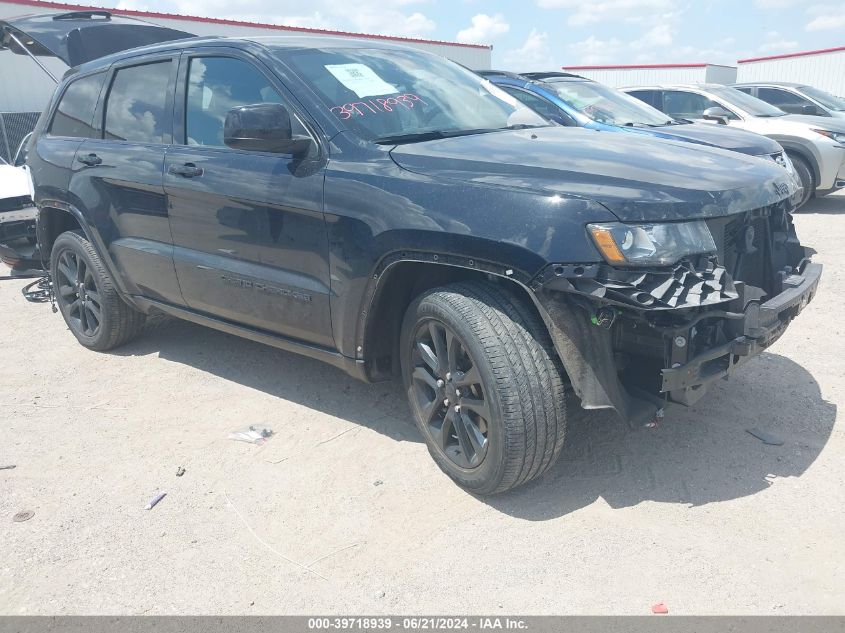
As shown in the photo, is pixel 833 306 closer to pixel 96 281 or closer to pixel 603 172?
pixel 603 172

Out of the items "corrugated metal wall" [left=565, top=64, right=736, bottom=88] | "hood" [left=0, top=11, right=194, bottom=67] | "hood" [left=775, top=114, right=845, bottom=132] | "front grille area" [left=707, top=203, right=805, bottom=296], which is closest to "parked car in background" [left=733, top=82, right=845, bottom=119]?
"hood" [left=775, top=114, right=845, bottom=132]

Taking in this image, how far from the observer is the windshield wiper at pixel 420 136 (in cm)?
346

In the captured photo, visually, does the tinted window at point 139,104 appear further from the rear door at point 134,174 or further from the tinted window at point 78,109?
the tinted window at point 78,109

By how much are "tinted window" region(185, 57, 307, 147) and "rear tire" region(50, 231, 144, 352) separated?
1404mm

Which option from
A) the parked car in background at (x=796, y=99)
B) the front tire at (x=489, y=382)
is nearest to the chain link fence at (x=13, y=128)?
the parked car in background at (x=796, y=99)

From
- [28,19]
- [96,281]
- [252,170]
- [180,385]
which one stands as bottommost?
[180,385]

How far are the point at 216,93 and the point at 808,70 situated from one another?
Answer: 90.6ft

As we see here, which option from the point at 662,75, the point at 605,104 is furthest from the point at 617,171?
the point at 662,75

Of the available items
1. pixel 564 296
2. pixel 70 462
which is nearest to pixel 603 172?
pixel 564 296

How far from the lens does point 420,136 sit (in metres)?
3.56

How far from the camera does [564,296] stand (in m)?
2.79

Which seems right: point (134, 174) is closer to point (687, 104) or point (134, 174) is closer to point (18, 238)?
point (18, 238)

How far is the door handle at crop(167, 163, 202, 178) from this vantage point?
3.99 metres

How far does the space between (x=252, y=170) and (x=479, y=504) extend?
191cm
